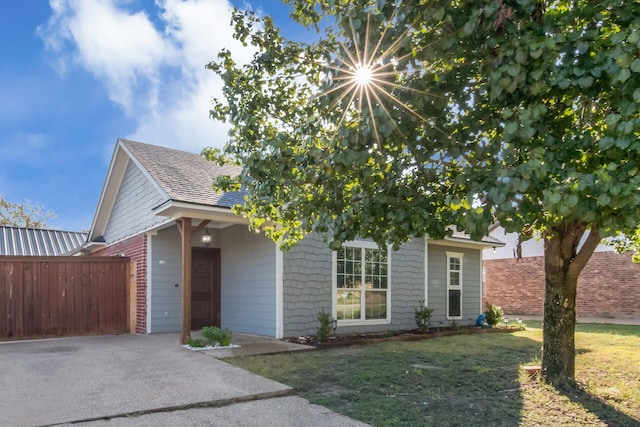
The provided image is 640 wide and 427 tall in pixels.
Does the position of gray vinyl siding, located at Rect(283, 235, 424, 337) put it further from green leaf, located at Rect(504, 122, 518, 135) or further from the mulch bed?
green leaf, located at Rect(504, 122, 518, 135)

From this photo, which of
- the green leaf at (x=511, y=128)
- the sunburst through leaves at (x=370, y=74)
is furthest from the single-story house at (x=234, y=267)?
the green leaf at (x=511, y=128)

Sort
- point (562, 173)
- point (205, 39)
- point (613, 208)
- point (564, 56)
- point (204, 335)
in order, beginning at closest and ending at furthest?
point (613, 208) → point (562, 173) → point (564, 56) → point (205, 39) → point (204, 335)

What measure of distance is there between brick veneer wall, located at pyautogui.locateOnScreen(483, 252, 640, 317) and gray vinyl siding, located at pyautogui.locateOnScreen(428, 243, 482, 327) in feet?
20.8

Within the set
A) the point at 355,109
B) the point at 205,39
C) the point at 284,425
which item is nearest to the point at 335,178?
the point at 355,109

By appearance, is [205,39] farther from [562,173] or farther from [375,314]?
[375,314]

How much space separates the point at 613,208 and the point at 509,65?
117 cm

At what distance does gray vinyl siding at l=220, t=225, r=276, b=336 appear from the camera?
998 centimetres

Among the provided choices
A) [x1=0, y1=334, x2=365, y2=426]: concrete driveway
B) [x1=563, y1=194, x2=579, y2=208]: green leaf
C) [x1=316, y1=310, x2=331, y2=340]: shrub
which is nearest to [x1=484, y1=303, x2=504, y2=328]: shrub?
[x1=316, y1=310, x2=331, y2=340]: shrub

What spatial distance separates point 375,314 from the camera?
1152 centimetres

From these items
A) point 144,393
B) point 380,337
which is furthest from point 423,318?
point 144,393

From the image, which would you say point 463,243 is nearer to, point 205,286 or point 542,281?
point 205,286

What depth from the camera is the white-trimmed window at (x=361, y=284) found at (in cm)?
1085

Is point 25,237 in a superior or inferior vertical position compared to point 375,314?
superior

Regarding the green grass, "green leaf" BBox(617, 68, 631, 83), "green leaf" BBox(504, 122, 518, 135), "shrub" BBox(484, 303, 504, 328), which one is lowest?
"shrub" BBox(484, 303, 504, 328)
